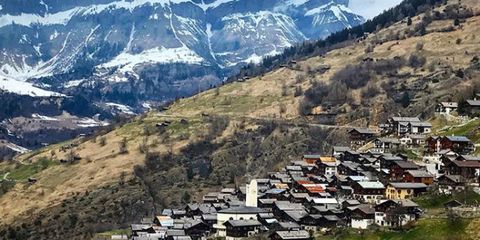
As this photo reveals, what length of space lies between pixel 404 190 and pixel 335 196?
44.2 ft

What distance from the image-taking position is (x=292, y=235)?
364 feet

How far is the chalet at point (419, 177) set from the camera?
401 feet

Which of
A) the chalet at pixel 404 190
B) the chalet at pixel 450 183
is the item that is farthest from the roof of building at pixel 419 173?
the chalet at pixel 450 183

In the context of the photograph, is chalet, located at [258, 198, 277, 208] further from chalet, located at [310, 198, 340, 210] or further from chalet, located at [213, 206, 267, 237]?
chalet, located at [310, 198, 340, 210]

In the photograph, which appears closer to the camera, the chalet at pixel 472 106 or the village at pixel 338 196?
the village at pixel 338 196

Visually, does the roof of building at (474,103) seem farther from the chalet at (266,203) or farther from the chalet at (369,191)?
the chalet at (266,203)

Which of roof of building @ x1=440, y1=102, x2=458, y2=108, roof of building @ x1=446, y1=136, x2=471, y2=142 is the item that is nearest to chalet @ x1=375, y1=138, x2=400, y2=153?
roof of building @ x1=446, y1=136, x2=471, y2=142

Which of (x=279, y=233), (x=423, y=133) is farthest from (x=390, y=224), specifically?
(x=423, y=133)

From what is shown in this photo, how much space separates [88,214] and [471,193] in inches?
4446

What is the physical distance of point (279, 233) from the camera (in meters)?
112

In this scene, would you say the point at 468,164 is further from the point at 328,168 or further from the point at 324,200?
the point at 328,168

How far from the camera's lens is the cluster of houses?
11344cm

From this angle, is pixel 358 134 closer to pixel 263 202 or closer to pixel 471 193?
pixel 263 202

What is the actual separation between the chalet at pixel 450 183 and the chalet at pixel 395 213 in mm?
8342
